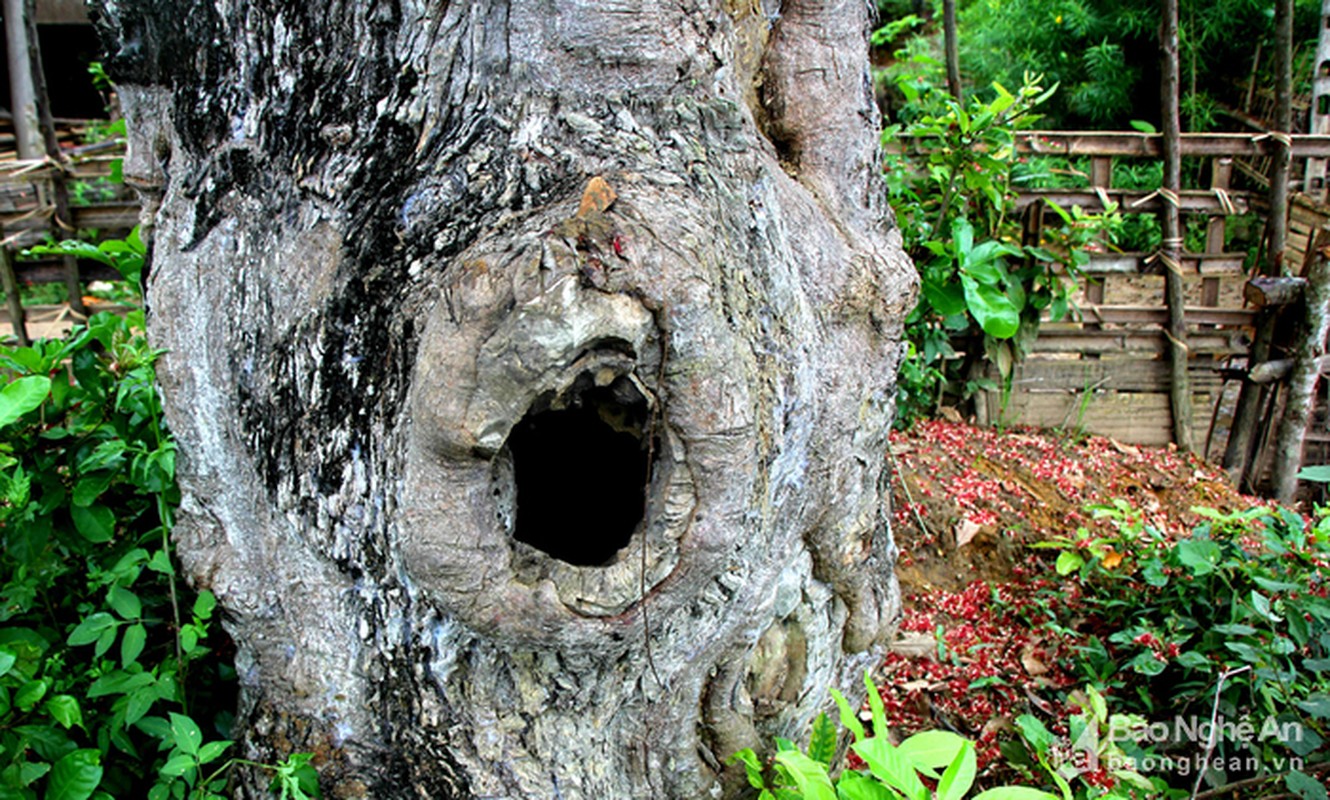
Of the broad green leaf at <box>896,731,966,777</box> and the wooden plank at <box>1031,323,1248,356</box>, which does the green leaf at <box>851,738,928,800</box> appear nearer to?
the broad green leaf at <box>896,731,966,777</box>

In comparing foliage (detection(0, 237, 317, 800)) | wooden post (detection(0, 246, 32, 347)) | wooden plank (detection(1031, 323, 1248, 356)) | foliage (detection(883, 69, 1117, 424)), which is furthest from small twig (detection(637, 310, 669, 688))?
wooden post (detection(0, 246, 32, 347))

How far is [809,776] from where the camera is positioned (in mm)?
1703

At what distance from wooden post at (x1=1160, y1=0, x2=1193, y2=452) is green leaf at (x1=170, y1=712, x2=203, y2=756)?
15.2ft

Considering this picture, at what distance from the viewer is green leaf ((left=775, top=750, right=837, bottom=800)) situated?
5.36 feet

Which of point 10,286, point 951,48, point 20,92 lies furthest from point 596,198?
point 20,92

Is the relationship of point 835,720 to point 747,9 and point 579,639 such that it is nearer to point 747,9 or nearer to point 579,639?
point 579,639

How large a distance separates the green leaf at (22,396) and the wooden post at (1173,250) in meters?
4.70

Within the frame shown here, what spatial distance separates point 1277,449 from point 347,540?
4710 millimetres

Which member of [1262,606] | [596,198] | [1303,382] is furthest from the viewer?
[1303,382]

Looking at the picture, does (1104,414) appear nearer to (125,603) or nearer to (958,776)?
(958,776)

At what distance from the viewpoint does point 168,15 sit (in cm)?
197

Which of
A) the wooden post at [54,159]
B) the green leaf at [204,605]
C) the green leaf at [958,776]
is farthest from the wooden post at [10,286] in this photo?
the green leaf at [958,776]

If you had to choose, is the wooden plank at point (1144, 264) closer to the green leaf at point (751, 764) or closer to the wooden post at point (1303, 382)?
the wooden post at point (1303, 382)

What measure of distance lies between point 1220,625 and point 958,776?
57.8 inches
